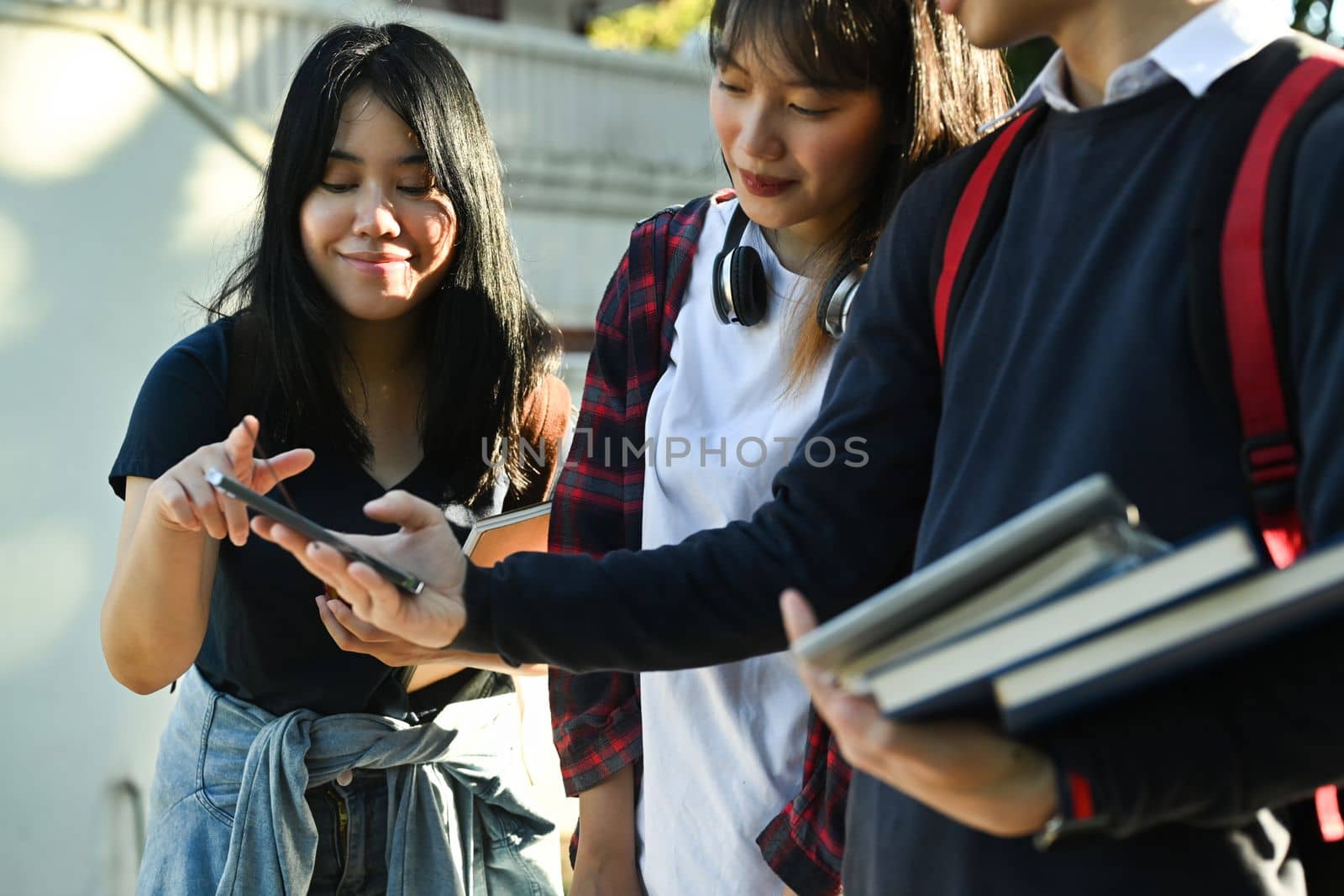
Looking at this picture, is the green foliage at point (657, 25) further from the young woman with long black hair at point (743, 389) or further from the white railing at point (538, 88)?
the young woman with long black hair at point (743, 389)

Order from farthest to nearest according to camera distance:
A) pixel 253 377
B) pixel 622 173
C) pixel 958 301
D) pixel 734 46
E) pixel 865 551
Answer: pixel 622 173
pixel 253 377
pixel 734 46
pixel 865 551
pixel 958 301

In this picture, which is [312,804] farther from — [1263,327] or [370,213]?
[1263,327]

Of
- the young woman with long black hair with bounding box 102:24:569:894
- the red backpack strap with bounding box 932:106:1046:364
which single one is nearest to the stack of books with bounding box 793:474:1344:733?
the red backpack strap with bounding box 932:106:1046:364

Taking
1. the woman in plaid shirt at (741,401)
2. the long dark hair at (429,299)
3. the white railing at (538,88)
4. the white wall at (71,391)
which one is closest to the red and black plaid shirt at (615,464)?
the woman in plaid shirt at (741,401)

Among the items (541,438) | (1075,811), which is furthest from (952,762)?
(541,438)

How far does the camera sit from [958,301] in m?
1.38

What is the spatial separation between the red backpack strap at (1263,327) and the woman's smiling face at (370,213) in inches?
53.9

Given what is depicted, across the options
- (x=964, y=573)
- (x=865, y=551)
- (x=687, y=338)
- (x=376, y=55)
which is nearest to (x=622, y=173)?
(x=376, y=55)

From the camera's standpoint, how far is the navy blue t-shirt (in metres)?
2.11

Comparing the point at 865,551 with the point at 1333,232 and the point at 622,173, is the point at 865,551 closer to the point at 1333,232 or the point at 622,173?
the point at 1333,232

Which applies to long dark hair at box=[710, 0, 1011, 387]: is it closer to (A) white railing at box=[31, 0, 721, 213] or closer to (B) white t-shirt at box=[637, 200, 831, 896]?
(B) white t-shirt at box=[637, 200, 831, 896]

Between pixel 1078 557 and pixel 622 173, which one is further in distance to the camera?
pixel 622 173

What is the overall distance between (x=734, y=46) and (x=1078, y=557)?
1.04 meters

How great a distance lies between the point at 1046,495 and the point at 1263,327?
8.8 inches
